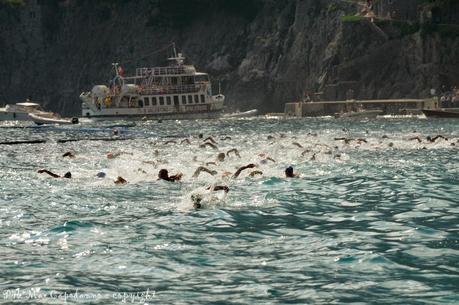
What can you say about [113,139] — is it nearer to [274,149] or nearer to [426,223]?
[274,149]

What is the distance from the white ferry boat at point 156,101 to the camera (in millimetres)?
130125

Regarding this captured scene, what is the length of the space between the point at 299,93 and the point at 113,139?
2833 inches

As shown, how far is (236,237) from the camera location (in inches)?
836

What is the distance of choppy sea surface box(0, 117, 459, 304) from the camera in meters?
16.0

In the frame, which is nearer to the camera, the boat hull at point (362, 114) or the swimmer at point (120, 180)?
the swimmer at point (120, 180)

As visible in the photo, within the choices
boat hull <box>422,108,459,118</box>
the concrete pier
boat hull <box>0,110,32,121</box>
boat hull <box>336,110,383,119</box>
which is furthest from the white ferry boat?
boat hull <box>422,108,459,118</box>

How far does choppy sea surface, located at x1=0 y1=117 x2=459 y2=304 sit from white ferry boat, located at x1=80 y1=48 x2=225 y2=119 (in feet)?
301

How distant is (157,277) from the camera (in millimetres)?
17172

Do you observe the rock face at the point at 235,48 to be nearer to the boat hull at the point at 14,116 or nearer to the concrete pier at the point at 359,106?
the concrete pier at the point at 359,106

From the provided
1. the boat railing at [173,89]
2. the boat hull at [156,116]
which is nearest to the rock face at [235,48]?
the boat railing at [173,89]

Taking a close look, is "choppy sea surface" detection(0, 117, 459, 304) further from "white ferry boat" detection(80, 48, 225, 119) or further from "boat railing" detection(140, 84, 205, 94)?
"boat railing" detection(140, 84, 205, 94)

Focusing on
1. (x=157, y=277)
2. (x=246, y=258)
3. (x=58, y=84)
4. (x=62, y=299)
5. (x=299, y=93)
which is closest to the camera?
(x=62, y=299)

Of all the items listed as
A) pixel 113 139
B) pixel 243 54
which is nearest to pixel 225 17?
pixel 243 54

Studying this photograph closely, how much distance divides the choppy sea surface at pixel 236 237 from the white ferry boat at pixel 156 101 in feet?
301
